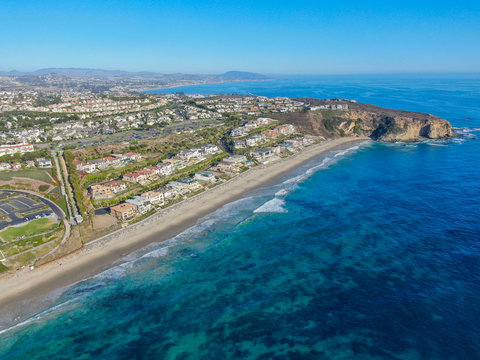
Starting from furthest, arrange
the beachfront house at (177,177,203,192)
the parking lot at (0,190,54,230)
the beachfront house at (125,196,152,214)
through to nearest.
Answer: the beachfront house at (177,177,203,192) < the beachfront house at (125,196,152,214) < the parking lot at (0,190,54,230)

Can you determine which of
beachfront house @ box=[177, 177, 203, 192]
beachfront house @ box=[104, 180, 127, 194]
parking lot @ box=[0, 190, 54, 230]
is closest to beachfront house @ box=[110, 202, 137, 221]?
beachfront house @ box=[104, 180, 127, 194]

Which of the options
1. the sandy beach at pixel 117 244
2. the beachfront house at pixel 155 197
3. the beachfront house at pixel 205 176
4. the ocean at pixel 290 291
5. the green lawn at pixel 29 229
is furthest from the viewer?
the beachfront house at pixel 205 176

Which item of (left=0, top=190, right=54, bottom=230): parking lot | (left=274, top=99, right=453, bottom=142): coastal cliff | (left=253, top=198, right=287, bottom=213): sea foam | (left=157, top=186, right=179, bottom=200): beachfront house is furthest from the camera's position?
(left=274, top=99, right=453, bottom=142): coastal cliff

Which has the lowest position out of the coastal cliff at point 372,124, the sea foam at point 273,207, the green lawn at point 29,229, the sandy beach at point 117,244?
the sandy beach at point 117,244

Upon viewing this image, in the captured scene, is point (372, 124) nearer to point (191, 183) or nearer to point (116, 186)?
point (191, 183)

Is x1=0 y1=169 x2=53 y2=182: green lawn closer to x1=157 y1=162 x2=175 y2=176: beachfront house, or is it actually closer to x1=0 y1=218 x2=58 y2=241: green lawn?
x1=0 y1=218 x2=58 y2=241: green lawn

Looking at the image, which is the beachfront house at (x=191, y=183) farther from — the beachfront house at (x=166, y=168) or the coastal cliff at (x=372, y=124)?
the coastal cliff at (x=372, y=124)

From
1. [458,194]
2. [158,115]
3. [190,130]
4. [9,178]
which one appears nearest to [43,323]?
[9,178]

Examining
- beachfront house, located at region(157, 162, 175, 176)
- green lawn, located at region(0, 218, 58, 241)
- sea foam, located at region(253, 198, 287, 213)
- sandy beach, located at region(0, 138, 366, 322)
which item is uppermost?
beachfront house, located at region(157, 162, 175, 176)

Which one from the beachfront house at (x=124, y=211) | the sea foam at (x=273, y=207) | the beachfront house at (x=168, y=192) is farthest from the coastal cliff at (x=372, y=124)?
the beachfront house at (x=124, y=211)
